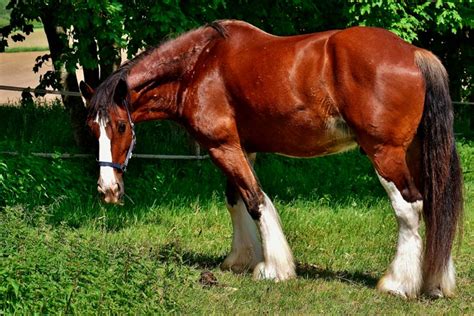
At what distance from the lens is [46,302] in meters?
5.26

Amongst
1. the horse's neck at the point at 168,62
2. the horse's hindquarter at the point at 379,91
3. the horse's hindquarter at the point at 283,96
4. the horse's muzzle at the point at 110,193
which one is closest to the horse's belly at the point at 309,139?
the horse's hindquarter at the point at 283,96

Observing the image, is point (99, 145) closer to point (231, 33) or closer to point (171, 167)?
point (231, 33)

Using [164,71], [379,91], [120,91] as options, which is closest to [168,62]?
[164,71]

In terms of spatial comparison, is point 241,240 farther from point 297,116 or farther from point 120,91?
point 120,91

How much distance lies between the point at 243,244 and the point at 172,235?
1.21 metres

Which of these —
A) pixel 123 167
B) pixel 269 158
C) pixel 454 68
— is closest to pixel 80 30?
pixel 123 167

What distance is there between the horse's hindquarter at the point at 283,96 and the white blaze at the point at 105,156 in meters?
1.01

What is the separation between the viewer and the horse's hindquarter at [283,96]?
6.77 metres

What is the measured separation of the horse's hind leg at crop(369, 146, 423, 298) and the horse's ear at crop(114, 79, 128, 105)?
199cm

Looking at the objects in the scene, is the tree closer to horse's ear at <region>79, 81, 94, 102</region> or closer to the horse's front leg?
horse's ear at <region>79, 81, 94, 102</region>

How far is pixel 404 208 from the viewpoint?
6555 millimetres

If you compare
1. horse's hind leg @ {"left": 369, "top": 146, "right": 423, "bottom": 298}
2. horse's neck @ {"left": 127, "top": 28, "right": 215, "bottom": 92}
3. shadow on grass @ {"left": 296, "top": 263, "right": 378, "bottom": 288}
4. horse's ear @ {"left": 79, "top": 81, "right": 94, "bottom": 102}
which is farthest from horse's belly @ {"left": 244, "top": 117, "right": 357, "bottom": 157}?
horse's ear @ {"left": 79, "top": 81, "right": 94, "bottom": 102}

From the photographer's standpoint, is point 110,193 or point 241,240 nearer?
point 110,193

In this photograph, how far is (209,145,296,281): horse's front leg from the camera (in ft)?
23.3
